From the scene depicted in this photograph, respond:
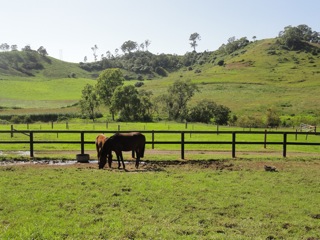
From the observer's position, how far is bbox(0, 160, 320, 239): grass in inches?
272

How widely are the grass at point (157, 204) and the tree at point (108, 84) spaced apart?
5765 centimetres

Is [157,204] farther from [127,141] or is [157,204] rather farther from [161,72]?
[161,72]

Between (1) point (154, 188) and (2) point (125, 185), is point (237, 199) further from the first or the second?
(2) point (125, 185)

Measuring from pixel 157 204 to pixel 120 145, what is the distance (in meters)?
5.81

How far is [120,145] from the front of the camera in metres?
14.2

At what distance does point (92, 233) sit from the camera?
673 centimetres

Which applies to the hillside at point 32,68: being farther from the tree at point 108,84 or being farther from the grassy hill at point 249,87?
the tree at point 108,84

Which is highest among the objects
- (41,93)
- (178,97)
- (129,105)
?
(41,93)

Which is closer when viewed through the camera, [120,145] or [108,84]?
[120,145]

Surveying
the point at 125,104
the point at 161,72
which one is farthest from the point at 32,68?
the point at 125,104

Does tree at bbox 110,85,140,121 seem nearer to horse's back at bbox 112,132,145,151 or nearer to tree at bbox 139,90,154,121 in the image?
tree at bbox 139,90,154,121

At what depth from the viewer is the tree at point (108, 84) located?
231 feet

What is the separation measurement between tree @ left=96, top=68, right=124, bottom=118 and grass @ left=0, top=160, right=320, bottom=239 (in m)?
57.6

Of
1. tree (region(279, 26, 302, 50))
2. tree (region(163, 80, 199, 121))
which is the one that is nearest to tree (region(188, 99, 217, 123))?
tree (region(163, 80, 199, 121))
